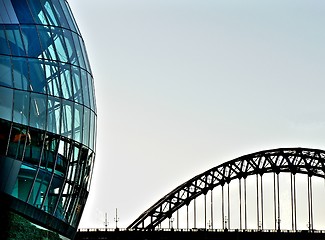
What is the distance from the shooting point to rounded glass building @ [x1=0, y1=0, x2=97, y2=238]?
63312mm

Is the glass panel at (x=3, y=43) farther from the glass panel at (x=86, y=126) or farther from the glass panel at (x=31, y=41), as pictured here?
the glass panel at (x=86, y=126)

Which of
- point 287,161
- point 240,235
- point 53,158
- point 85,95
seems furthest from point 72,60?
point 287,161

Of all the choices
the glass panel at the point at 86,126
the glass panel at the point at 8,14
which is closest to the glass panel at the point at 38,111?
the glass panel at the point at 8,14

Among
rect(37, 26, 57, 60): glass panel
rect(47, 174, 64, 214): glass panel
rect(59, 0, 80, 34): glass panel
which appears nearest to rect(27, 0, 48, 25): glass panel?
rect(37, 26, 57, 60): glass panel

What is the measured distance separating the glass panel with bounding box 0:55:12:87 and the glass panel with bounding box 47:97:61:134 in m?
3.75

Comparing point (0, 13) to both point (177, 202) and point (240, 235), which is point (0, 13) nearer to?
point (240, 235)

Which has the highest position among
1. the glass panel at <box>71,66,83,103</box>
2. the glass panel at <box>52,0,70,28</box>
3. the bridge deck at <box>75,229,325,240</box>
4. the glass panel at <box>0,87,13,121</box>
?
the bridge deck at <box>75,229,325,240</box>

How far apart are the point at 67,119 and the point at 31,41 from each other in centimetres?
524

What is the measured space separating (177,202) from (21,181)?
5070 inches

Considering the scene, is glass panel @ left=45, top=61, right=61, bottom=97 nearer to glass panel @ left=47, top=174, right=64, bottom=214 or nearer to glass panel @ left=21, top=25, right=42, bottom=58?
glass panel @ left=21, top=25, right=42, bottom=58

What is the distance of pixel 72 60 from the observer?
7050 centimetres

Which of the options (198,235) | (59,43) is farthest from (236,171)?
(59,43)

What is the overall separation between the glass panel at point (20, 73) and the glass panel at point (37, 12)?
3753mm

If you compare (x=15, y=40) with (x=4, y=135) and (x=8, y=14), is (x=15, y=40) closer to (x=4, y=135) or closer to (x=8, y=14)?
(x=8, y=14)
